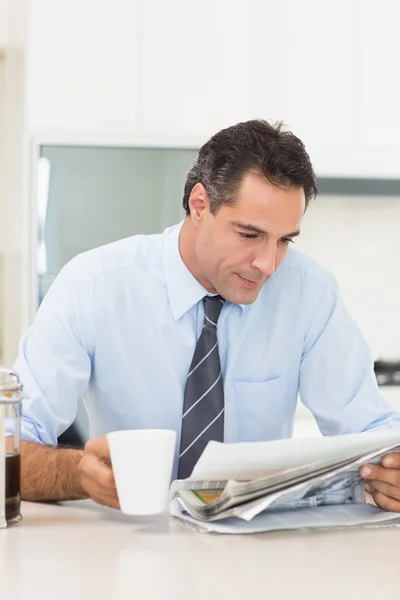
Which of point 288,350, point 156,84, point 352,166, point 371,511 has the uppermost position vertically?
point 156,84

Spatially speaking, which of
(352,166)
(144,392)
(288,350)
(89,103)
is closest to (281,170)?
(288,350)

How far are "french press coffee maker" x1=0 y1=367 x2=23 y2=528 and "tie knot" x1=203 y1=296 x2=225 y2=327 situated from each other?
22.4 inches

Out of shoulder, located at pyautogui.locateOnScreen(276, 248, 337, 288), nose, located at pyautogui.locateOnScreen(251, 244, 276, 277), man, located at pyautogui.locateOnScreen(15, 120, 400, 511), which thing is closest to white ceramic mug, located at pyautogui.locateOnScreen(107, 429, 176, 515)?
man, located at pyautogui.locateOnScreen(15, 120, 400, 511)

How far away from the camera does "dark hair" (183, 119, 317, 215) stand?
1.50m

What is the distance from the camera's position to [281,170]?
1.50 meters

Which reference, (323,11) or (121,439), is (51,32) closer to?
(323,11)

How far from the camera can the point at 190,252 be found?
1714 mm

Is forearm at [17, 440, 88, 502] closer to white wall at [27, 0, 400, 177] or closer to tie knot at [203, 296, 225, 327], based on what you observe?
tie knot at [203, 296, 225, 327]

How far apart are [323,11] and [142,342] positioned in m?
2.00

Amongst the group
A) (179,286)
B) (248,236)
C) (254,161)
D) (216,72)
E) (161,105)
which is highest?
(216,72)

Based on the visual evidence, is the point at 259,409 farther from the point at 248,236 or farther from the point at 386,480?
the point at 386,480

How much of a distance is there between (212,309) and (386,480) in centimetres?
54

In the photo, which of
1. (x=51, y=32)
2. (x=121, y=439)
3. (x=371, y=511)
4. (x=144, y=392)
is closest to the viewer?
(x=121, y=439)

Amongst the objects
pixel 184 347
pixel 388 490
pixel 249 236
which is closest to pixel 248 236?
pixel 249 236
